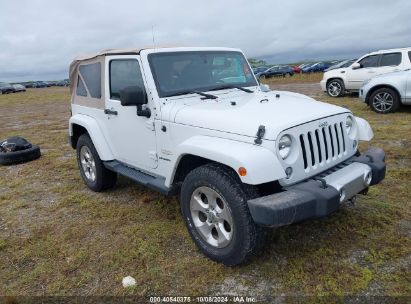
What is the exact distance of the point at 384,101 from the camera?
9.80 m

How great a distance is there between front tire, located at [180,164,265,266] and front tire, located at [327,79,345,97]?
1208 centimetres

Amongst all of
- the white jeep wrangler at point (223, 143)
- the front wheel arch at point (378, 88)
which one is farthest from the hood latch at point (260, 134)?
the front wheel arch at point (378, 88)

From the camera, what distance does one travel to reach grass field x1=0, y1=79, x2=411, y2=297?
3043mm

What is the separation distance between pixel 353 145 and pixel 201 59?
6.39 ft

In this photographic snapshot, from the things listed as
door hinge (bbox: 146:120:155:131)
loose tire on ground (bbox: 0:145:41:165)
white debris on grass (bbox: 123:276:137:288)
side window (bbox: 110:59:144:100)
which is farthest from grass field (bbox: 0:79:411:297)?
loose tire on ground (bbox: 0:145:41:165)

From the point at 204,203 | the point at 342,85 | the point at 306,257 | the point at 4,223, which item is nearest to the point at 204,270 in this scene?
the point at 204,203

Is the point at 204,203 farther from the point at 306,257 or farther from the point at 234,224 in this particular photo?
the point at 306,257

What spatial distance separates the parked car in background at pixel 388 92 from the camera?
932 cm

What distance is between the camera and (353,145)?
3.70 m

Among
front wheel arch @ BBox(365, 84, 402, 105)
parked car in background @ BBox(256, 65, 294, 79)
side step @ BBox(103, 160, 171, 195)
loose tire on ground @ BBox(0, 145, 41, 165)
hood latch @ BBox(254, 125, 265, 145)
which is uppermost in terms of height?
hood latch @ BBox(254, 125, 265, 145)

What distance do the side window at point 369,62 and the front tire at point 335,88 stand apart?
123cm

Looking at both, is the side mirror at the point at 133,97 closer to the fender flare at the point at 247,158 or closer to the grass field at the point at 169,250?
the fender flare at the point at 247,158

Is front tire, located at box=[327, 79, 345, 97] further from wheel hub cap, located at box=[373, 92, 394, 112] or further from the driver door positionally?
the driver door

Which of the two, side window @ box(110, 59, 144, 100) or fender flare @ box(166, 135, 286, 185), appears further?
side window @ box(110, 59, 144, 100)
